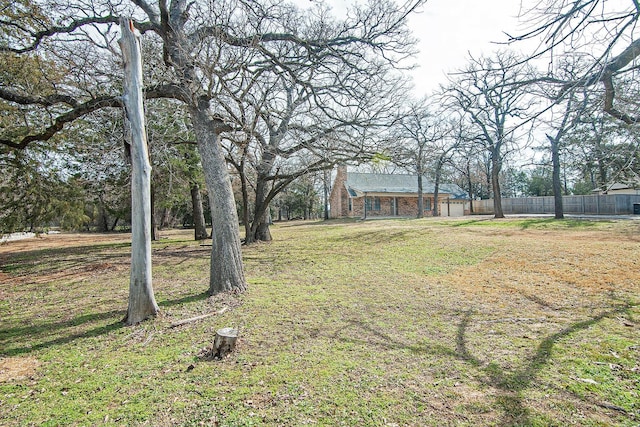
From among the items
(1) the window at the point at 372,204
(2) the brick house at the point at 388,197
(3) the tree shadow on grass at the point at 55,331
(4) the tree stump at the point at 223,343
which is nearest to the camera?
(4) the tree stump at the point at 223,343

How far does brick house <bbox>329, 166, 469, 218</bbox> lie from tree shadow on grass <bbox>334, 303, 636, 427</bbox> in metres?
24.6

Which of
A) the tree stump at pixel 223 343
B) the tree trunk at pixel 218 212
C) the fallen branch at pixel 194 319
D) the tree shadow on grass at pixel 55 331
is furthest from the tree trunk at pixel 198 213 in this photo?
the tree stump at pixel 223 343

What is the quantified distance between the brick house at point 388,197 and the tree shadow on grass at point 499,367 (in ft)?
80.7

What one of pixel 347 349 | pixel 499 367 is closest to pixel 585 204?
pixel 499 367

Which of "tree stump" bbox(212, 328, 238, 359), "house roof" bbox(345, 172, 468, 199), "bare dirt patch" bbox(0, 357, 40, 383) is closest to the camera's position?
"bare dirt patch" bbox(0, 357, 40, 383)

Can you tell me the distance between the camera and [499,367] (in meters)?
3.36

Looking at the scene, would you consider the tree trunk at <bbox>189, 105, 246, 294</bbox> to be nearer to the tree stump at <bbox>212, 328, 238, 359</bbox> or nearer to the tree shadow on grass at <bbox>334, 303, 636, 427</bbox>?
the tree stump at <bbox>212, 328, 238, 359</bbox>

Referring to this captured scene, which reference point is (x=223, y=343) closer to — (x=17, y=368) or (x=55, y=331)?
(x=17, y=368)

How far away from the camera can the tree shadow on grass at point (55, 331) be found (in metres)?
4.21

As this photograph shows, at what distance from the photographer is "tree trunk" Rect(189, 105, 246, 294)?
6.18m

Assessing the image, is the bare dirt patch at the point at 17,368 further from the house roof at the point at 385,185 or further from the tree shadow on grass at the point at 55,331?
the house roof at the point at 385,185

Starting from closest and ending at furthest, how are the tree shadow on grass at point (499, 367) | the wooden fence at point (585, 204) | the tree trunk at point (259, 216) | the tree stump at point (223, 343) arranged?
1. the tree shadow on grass at point (499, 367)
2. the tree stump at point (223, 343)
3. the tree trunk at point (259, 216)
4. the wooden fence at point (585, 204)

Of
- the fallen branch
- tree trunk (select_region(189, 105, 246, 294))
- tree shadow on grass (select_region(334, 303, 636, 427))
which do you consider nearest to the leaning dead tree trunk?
the fallen branch

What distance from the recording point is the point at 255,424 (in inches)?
102
